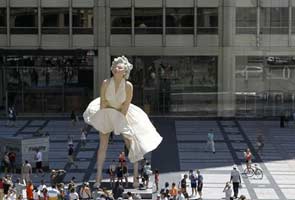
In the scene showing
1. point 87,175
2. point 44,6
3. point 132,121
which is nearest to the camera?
point 132,121

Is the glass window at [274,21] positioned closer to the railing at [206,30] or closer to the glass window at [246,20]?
the glass window at [246,20]

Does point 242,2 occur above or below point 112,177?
above

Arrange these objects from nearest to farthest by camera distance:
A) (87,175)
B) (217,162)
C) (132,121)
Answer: (132,121) < (87,175) < (217,162)

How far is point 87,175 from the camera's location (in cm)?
3975

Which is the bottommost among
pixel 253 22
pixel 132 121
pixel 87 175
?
pixel 87 175

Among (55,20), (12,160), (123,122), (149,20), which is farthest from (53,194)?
(149,20)

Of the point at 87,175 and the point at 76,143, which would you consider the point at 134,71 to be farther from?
the point at 87,175

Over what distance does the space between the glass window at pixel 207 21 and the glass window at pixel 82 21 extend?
8.64 m

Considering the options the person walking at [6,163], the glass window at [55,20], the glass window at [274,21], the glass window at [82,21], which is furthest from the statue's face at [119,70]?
the glass window at [274,21]

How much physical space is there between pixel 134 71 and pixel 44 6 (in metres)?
8.88

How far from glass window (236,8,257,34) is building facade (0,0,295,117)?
80 mm

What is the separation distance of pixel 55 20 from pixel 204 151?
68.2ft

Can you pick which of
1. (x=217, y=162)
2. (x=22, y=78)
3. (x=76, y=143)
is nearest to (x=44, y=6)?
(x=22, y=78)

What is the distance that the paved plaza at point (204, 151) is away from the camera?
3835 centimetres
